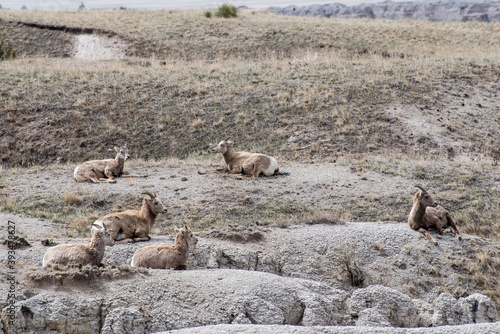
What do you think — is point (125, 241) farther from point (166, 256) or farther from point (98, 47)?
point (98, 47)

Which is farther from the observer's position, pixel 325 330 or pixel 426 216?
pixel 426 216

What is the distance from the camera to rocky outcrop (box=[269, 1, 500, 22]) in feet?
445

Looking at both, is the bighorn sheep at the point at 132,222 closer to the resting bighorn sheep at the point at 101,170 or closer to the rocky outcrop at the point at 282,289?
the rocky outcrop at the point at 282,289

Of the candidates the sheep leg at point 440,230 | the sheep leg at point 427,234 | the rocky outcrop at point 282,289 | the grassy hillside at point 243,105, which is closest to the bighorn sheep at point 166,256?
the rocky outcrop at point 282,289

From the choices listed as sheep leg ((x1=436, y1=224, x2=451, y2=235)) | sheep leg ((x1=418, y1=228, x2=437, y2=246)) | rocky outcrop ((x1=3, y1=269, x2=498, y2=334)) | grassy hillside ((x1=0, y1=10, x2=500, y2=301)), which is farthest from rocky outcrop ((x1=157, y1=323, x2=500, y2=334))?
sheep leg ((x1=436, y1=224, x2=451, y2=235))

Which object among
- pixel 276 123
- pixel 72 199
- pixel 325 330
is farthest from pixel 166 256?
pixel 276 123

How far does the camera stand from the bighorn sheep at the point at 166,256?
930 cm

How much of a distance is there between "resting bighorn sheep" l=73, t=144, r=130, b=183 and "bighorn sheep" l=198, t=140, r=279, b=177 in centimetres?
274

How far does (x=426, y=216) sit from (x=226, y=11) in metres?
40.4

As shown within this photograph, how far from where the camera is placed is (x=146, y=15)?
47.0m

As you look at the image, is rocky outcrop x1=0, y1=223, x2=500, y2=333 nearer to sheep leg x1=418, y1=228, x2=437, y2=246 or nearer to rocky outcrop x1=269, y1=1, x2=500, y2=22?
sheep leg x1=418, y1=228, x2=437, y2=246

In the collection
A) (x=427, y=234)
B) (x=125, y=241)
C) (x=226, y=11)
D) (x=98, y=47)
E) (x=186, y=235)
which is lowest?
(x=125, y=241)

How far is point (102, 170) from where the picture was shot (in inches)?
637

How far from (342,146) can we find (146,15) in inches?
1299
